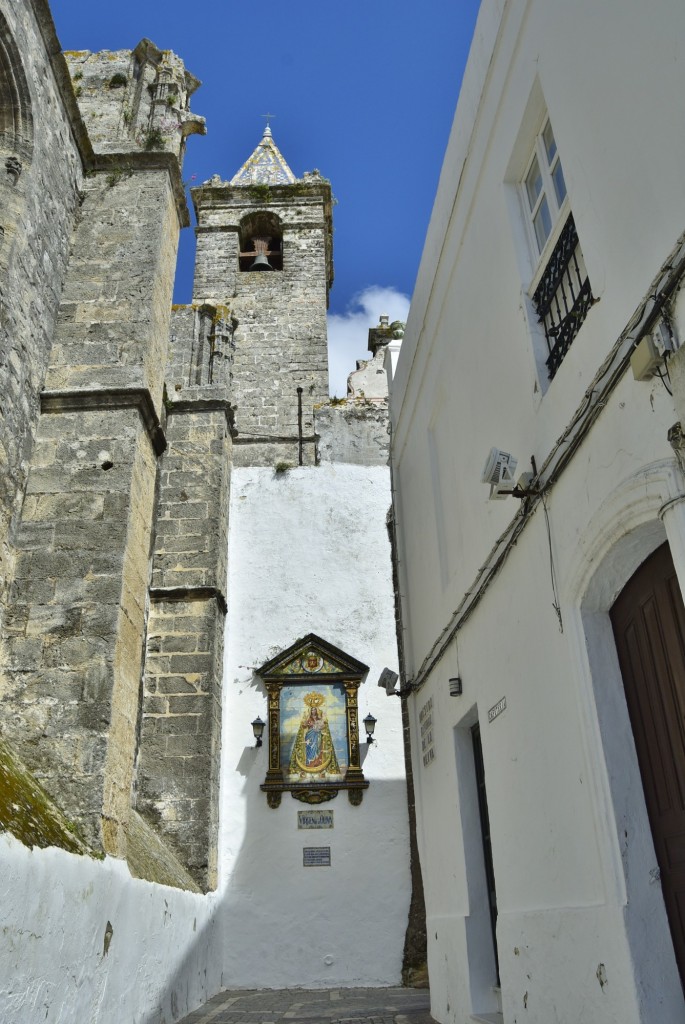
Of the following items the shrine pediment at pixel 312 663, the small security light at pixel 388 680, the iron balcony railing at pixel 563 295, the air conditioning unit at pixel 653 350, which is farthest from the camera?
the shrine pediment at pixel 312 663

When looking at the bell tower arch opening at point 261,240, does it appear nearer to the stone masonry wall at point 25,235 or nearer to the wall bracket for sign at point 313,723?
the wall bracket for sign at point 313,723

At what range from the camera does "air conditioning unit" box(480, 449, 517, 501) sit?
161 inches

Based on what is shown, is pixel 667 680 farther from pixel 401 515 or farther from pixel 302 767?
pixel 302 767

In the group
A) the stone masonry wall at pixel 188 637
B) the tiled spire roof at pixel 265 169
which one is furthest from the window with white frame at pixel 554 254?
the tiled spire roof at pixel 265 169

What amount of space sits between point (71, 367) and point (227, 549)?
4.29 meters

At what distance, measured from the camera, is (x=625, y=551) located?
3.21m

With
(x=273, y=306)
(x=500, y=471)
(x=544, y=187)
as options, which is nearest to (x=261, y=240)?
(x=273, y=306)

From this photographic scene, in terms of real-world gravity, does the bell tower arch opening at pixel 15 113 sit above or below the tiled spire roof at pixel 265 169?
below

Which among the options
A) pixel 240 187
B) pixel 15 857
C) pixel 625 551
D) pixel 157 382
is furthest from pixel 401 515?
pixel 240 187

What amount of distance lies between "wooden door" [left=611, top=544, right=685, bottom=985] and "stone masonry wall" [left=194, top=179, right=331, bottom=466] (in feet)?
30.9

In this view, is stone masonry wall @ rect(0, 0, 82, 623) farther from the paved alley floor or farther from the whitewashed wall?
the whitewashed wall

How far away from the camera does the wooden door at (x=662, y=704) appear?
292cm

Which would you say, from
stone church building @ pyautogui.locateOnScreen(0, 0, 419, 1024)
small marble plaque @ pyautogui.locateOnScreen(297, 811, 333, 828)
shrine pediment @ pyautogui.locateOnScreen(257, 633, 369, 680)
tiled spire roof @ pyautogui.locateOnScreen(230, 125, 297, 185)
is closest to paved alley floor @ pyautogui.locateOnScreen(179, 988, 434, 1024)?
stone church building @ pyautogui.locateOnScreen(0, 0, 419, 1024)

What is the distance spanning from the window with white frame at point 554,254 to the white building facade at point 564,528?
0.05 ft
